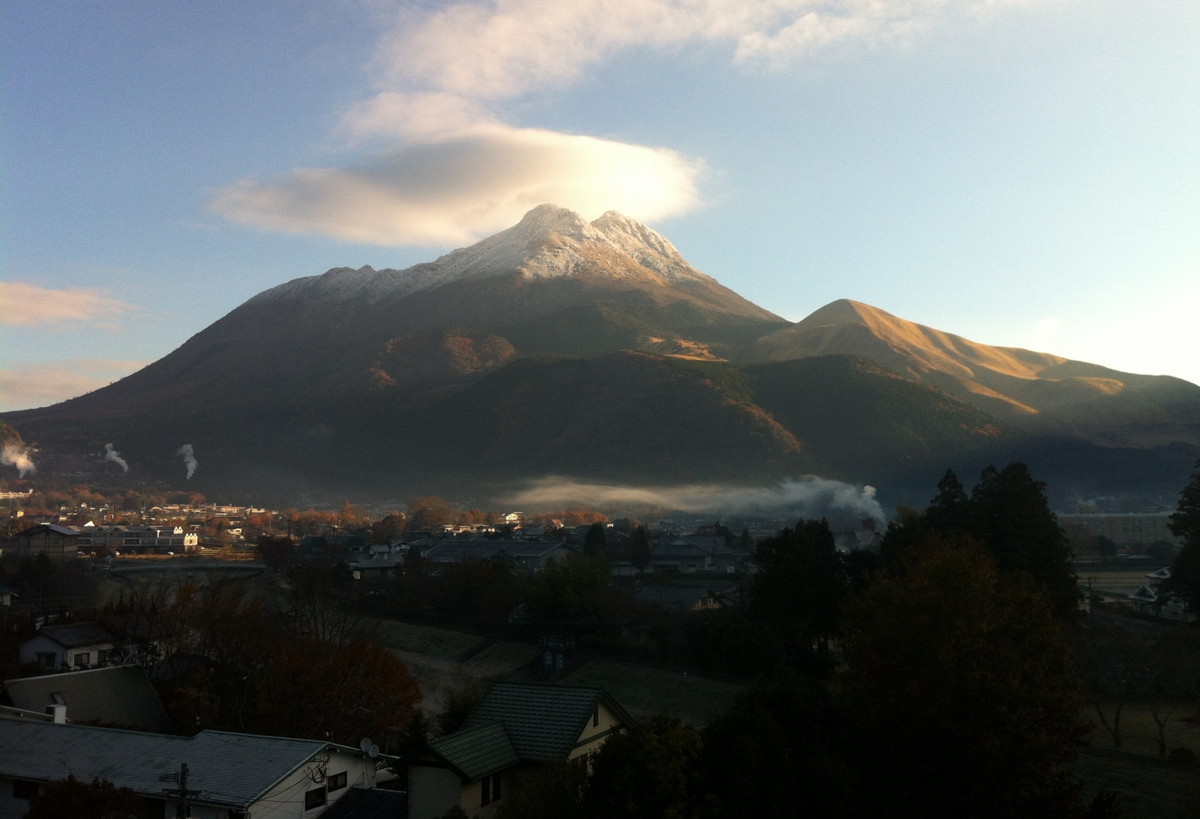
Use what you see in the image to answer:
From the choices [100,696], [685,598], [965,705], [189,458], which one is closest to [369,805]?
[965,705]

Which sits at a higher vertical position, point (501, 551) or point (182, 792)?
point (182, 792)

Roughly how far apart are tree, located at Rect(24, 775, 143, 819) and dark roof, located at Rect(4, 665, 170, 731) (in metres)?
7.52

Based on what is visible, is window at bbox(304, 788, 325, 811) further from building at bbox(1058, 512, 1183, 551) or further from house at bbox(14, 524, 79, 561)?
building at bbox(1058, 512, 1183, 551)

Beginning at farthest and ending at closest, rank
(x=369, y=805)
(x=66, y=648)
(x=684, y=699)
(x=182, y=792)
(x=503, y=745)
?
(x=66, y=648) < (x=684, y=699) < (x=369, y=805) < (x=503, y=745) < (x=182, y=792)

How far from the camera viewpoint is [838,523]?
76.6 meters

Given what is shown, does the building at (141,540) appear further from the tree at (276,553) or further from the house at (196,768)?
the house at (196,768)

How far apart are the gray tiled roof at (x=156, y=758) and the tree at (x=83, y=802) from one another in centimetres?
78

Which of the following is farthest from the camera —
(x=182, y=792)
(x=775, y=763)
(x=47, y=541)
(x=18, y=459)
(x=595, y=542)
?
(x=18, y=459)

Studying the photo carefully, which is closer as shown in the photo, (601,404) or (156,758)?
(156,758)

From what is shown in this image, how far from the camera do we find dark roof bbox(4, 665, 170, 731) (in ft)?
68.0

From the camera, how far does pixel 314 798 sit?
602 inches

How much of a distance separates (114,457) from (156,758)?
447 ft

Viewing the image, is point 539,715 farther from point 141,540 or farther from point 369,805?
point 141,540

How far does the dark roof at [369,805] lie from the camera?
14.7m
